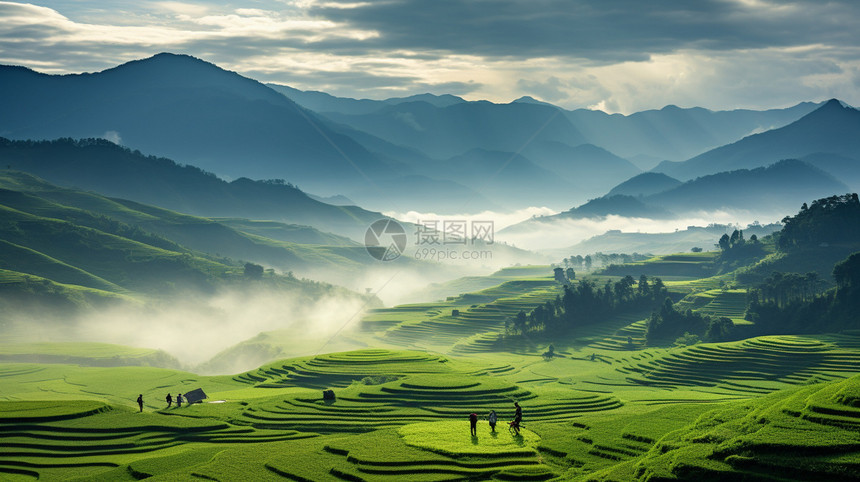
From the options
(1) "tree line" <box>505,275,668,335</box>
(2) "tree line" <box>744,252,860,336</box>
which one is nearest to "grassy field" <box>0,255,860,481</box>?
(2) "tree line" <box>744,252,860,336</box>

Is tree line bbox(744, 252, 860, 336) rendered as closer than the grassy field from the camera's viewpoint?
No

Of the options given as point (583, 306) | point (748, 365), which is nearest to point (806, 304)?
point (583, 306)

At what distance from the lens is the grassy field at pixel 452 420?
35.1 meters

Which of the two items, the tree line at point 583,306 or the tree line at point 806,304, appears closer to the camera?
the tree line at point 806,304

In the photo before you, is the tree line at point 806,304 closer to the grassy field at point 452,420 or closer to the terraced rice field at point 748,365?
the grassy field at point 452,420

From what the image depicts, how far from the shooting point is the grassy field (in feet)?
115

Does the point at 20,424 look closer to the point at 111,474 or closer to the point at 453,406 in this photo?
the point at 111,474

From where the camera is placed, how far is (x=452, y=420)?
53.6 m

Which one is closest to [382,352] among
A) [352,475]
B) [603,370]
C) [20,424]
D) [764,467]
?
[603,370]

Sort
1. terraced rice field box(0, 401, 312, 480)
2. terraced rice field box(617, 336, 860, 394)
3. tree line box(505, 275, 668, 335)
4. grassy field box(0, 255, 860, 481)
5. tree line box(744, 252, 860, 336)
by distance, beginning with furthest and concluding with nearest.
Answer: tree line box(505, 275, 668, 335), tree line box(744, 252, 860, 336), terraced rice field box(617, 336, 860, 394), terraced rice field box(0, 401, 312, 480), grassy field box(0, 255, 860, 481)

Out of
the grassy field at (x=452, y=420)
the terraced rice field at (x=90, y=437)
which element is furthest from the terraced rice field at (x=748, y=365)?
the terraced rice field at (x=90, y=437)

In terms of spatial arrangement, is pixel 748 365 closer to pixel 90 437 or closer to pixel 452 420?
pixel 452 420

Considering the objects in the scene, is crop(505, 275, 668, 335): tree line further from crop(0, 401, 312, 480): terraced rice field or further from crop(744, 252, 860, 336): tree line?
crop(0, 401, 312, 480): terraced rice field

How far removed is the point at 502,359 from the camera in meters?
120
